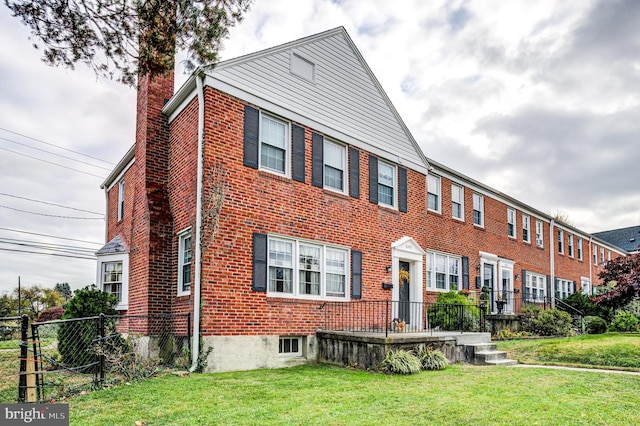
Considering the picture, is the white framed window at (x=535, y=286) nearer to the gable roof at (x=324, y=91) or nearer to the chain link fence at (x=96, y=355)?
the gable roof at (x=324, y=91)

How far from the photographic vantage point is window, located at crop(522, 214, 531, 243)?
23175 mm

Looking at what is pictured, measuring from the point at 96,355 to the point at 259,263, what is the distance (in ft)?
11.8

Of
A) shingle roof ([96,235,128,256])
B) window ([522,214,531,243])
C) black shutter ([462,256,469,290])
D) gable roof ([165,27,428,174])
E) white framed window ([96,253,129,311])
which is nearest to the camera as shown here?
gable roof ([165,27,428,174])

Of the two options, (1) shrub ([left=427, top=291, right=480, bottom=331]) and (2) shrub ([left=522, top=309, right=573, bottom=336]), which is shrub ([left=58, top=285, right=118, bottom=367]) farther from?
(2) shrub ([left=522, top=309, right=573, bottom=336])

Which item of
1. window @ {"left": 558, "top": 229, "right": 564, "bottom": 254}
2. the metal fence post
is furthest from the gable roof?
window @ {"left": 558, "top": 229, "right": 564, "bottom": 254}

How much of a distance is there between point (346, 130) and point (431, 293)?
20.0 ft

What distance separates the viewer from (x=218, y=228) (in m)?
10.1

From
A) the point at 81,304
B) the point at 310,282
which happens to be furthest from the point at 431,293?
the point at 81,304

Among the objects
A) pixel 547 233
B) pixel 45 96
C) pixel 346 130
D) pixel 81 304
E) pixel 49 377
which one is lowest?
pixel 49 377

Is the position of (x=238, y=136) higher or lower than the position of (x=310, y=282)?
higher

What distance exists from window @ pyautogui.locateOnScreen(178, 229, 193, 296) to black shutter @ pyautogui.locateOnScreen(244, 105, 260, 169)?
2061mm

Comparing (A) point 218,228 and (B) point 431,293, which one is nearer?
Answer: (A) point 218,228

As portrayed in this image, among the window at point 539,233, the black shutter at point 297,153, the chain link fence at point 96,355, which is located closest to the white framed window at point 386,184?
the black shutter at point 297,153

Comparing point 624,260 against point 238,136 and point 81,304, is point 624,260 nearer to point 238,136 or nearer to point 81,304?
point 238,136
